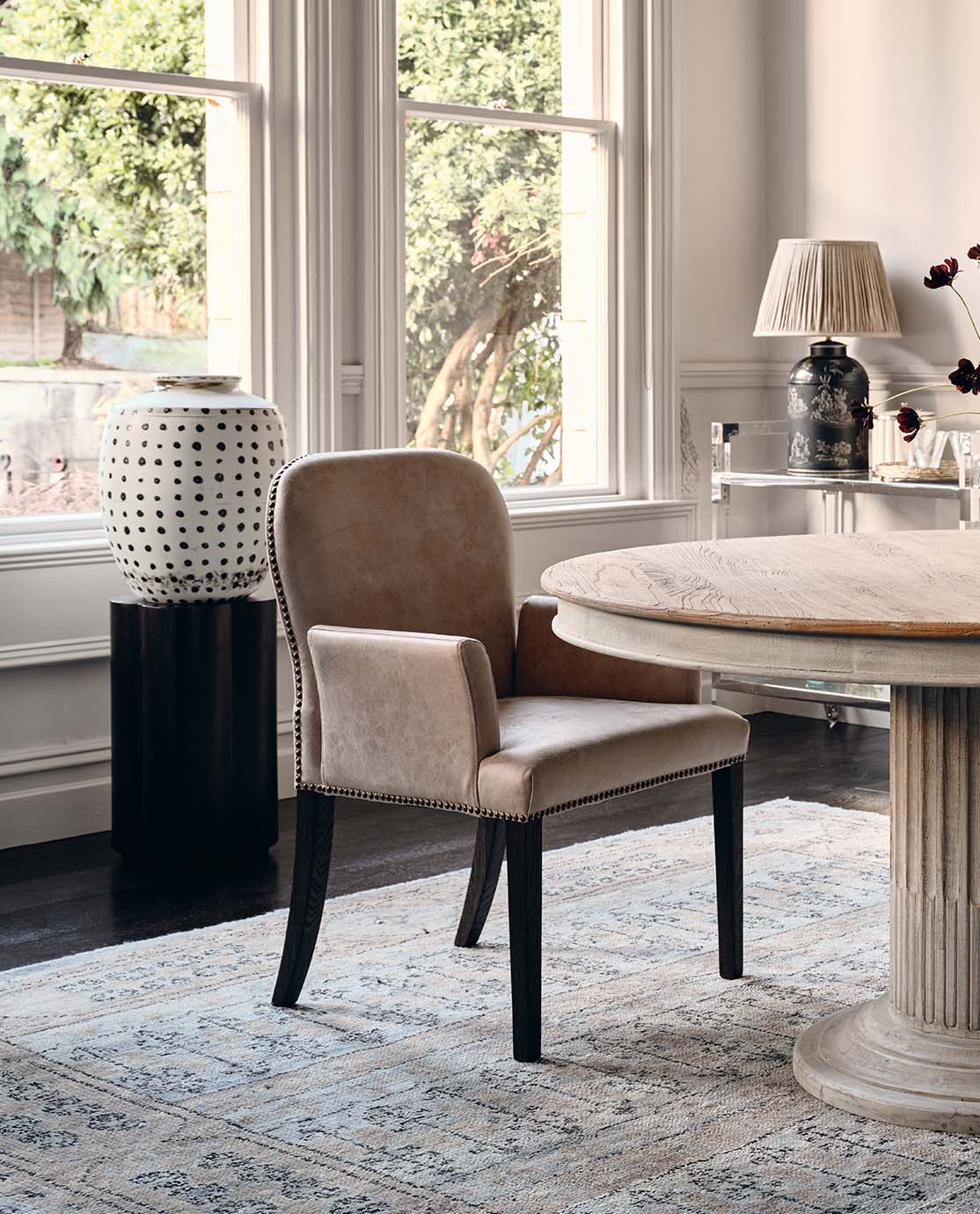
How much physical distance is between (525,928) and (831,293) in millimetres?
2877

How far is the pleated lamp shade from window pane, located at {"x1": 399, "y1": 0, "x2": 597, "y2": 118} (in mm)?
780

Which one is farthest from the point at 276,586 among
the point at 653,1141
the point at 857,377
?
the point at 857,377

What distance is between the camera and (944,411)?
200 inches

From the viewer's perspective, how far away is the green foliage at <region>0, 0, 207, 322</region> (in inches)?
154

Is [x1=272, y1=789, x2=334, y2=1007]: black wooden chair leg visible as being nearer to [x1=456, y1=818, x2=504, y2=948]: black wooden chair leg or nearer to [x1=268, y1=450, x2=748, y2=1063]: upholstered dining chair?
[x1=268, y1=450, x2=748, y2=1063]: upholstered dining chair

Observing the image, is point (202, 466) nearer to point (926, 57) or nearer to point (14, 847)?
point (14, 847)

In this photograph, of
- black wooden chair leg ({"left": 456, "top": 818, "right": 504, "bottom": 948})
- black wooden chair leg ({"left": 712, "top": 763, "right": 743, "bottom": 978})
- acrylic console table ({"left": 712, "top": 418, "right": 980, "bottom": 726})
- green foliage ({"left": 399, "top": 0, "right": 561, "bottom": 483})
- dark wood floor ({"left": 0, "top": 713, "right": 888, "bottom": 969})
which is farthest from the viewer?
green foliage ({"left": 399, "top": 0, "right": 561, "bottom": 483})

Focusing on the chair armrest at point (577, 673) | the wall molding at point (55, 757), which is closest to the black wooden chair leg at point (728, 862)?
the chair armrest at point (577, 673)

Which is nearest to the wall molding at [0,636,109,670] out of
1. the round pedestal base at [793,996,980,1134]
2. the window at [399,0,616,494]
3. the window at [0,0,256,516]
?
the window at [0,0,256,516]

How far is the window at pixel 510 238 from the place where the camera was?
184 inches

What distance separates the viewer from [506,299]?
4.95 meters

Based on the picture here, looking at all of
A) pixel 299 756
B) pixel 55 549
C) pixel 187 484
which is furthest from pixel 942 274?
pixel 55 549

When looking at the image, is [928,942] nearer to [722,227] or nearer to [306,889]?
[306,889]

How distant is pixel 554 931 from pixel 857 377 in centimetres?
241
